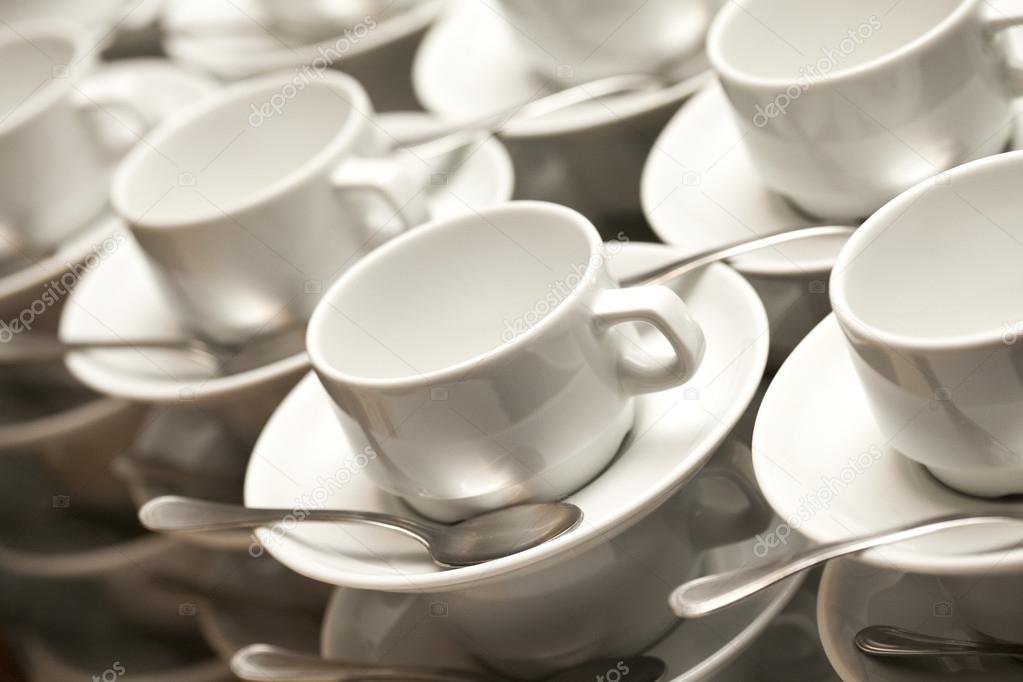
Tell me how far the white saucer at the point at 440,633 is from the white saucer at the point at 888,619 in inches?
1.0

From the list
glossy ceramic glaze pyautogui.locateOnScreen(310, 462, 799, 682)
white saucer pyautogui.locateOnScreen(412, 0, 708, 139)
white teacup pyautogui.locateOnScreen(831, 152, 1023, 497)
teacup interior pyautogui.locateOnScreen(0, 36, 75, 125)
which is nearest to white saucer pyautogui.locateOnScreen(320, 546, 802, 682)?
glossy ceramic glaze pyautogui.locateOnScreen(310, 462, 799, 682)

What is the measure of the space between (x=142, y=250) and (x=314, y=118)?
6.8 inches

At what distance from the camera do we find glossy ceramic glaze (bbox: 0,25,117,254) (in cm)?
96

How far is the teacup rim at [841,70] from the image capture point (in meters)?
0.57

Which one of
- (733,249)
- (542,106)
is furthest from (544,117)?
(733,249)

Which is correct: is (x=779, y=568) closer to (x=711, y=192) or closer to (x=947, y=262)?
(x=947, y=262)

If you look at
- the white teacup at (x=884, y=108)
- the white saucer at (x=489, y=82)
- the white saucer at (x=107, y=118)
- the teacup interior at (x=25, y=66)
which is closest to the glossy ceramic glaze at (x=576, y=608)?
the white teacup at (x=884, y=108)

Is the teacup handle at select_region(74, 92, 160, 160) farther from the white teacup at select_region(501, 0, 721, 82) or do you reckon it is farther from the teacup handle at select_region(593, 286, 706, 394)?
the teacup handle at select_region(593, 286, 706, 394)

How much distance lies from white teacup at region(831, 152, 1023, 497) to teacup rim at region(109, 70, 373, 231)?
15.0 inches

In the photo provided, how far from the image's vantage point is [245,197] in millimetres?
844

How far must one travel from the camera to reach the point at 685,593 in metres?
0.47

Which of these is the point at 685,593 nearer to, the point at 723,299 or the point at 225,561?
the point at 723,299

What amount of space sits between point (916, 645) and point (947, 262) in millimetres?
166

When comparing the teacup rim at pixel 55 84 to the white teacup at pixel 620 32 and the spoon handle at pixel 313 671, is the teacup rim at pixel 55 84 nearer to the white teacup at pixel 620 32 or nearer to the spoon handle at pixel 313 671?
the white teacup at pixel 620 32
